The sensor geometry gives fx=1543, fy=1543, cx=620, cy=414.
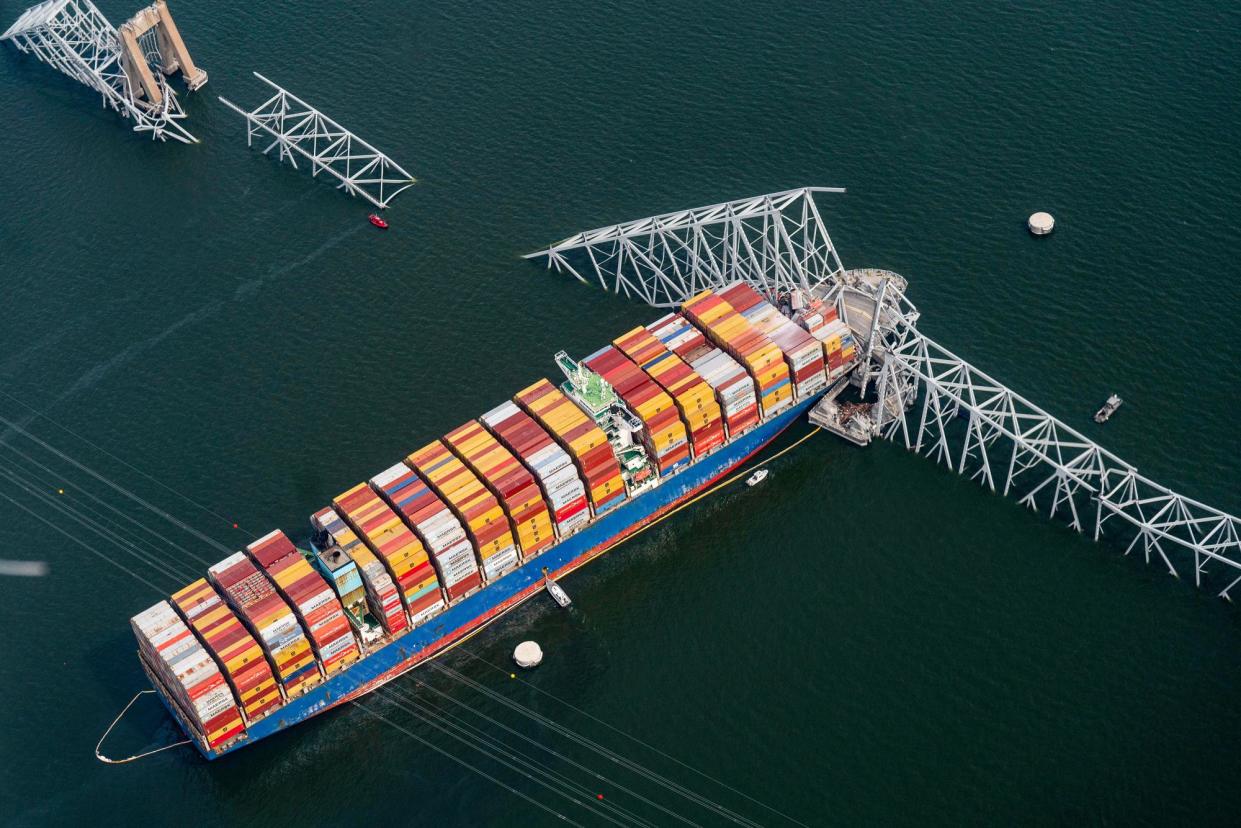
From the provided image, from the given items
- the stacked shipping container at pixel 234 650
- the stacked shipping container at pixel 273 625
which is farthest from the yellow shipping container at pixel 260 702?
the stacked shipping container at pixel 273 625

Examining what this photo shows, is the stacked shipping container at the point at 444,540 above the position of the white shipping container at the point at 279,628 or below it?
above

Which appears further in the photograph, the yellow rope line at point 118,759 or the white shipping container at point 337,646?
the yellow rope line at point 118,759

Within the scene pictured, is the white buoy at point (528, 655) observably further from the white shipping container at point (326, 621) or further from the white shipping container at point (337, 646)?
the white shipping container at point (326, 621)

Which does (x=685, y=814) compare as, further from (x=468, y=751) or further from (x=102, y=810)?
(x=102, y=810)

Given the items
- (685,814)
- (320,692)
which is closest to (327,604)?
(320,692)

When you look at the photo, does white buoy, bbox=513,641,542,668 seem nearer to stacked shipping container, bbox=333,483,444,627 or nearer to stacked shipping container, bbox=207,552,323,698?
stacked shipping container, bbox=333,483,444,627
